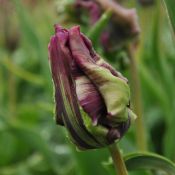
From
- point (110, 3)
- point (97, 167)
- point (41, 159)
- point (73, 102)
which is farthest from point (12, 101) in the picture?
point (73, 102)

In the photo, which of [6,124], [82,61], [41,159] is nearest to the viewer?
[82,61]

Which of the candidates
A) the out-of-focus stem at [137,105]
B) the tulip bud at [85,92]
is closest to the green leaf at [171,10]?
the tulip bud at [85,92]

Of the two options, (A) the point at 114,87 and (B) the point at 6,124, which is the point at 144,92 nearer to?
(B) the point at 6,124

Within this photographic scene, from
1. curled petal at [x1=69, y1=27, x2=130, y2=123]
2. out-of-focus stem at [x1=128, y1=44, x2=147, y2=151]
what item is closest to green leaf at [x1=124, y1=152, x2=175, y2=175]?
curled petal at [x1=69, y1=27, x2=130, y2=123]

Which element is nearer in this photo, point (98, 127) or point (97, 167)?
point (98, 127)

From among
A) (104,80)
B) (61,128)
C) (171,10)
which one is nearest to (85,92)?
(104,80)

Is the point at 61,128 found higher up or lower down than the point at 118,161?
lower down

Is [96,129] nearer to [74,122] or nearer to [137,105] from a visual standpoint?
[74,122]
